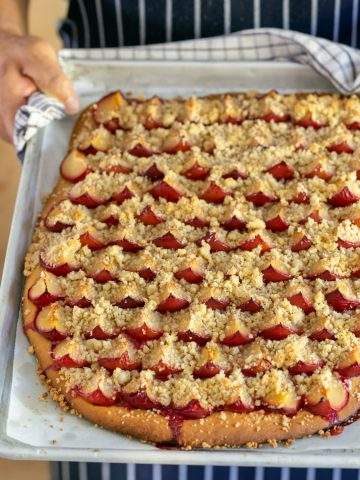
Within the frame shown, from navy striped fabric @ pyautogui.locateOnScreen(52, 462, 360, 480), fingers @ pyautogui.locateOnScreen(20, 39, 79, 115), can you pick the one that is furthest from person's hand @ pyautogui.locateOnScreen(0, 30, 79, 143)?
navy striped fabric @ pyautogui.locateOnScreen(52, 462, 360, 480)

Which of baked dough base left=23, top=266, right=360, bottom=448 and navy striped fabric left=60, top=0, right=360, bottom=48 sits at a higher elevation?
navy striped fabric left=60, top=0, right=360, bottom=48

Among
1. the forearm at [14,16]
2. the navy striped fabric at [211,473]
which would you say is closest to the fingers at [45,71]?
the forearm at [14,16]

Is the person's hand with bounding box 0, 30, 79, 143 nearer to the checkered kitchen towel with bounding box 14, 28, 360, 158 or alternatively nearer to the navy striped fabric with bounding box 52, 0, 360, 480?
the checkered kitchen towel with bounding box 14, 28, 360, 158

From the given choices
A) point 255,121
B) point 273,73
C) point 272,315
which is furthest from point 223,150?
point 272,315

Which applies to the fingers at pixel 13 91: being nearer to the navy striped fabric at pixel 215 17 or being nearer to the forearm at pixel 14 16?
the forearm at pixel 14 16

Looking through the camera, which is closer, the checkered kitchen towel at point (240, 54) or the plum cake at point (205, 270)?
the plum cake at point (205, 270)

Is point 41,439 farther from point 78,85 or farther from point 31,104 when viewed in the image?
point 78,85
